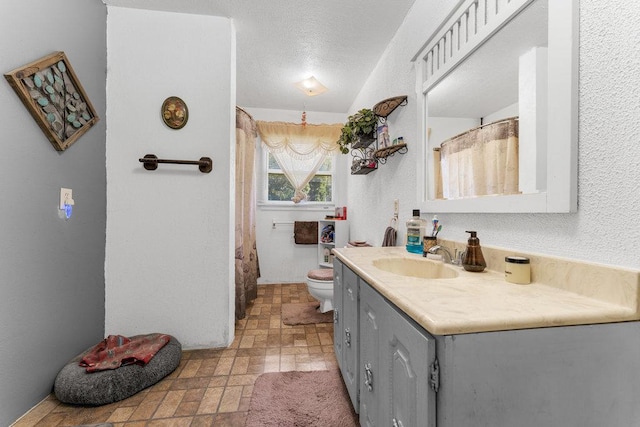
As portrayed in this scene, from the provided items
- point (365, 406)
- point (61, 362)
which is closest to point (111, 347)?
point (61, 362)

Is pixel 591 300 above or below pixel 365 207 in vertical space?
below

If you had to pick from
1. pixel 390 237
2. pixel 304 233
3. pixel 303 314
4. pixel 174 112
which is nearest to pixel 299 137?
pixel 304 233

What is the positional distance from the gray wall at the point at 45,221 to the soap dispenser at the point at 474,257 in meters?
2.01

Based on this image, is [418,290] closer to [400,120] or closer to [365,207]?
[400,120]

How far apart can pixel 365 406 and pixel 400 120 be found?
1759 millimetres

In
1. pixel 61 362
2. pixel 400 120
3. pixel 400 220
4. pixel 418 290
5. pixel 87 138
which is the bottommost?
pixel 61 362

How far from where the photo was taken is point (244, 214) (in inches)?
115

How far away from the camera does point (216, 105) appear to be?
200 centimetres

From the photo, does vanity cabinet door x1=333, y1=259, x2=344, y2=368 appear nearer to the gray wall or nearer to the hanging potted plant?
the hanging potted plant

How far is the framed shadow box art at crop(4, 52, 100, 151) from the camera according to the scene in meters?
1.29

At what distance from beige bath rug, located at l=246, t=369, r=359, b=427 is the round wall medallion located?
1778mm

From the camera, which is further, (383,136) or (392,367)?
(383,136)

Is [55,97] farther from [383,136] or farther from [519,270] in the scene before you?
[519,270]

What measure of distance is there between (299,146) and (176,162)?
6.52ft
